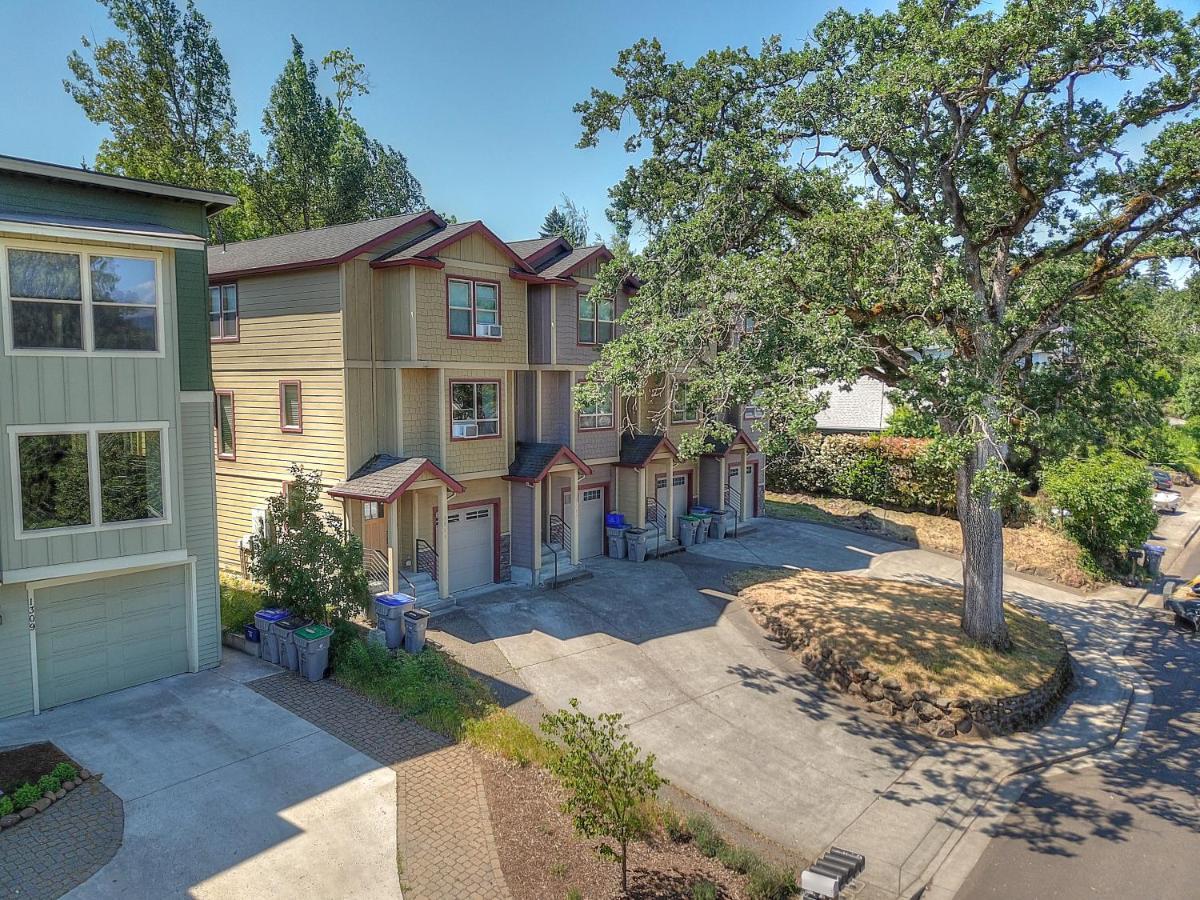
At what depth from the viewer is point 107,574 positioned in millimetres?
11633

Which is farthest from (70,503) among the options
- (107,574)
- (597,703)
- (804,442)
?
(804,442)

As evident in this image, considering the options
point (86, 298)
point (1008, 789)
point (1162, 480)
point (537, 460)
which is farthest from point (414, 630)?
point (1162, 480)

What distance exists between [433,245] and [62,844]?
12.5 m

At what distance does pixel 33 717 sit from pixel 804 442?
26.4 meters

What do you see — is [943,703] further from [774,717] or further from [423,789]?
[423,789]

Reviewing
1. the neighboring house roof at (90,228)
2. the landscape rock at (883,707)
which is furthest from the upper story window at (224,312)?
the landscape rock at (883,707)

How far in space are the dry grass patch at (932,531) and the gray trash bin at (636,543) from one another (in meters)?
8.62

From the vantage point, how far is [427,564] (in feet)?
56.2

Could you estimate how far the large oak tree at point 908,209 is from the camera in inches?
469

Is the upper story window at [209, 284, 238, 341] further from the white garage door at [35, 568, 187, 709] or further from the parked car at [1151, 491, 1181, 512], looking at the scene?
the parked car at [1151, 491, 1181, 512]

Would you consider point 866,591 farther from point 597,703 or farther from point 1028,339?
point 597,703

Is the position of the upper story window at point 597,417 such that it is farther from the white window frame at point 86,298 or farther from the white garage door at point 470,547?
the white window frame at point 86,298

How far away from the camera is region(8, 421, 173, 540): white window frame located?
10.5 metres

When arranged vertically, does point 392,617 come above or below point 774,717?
above
